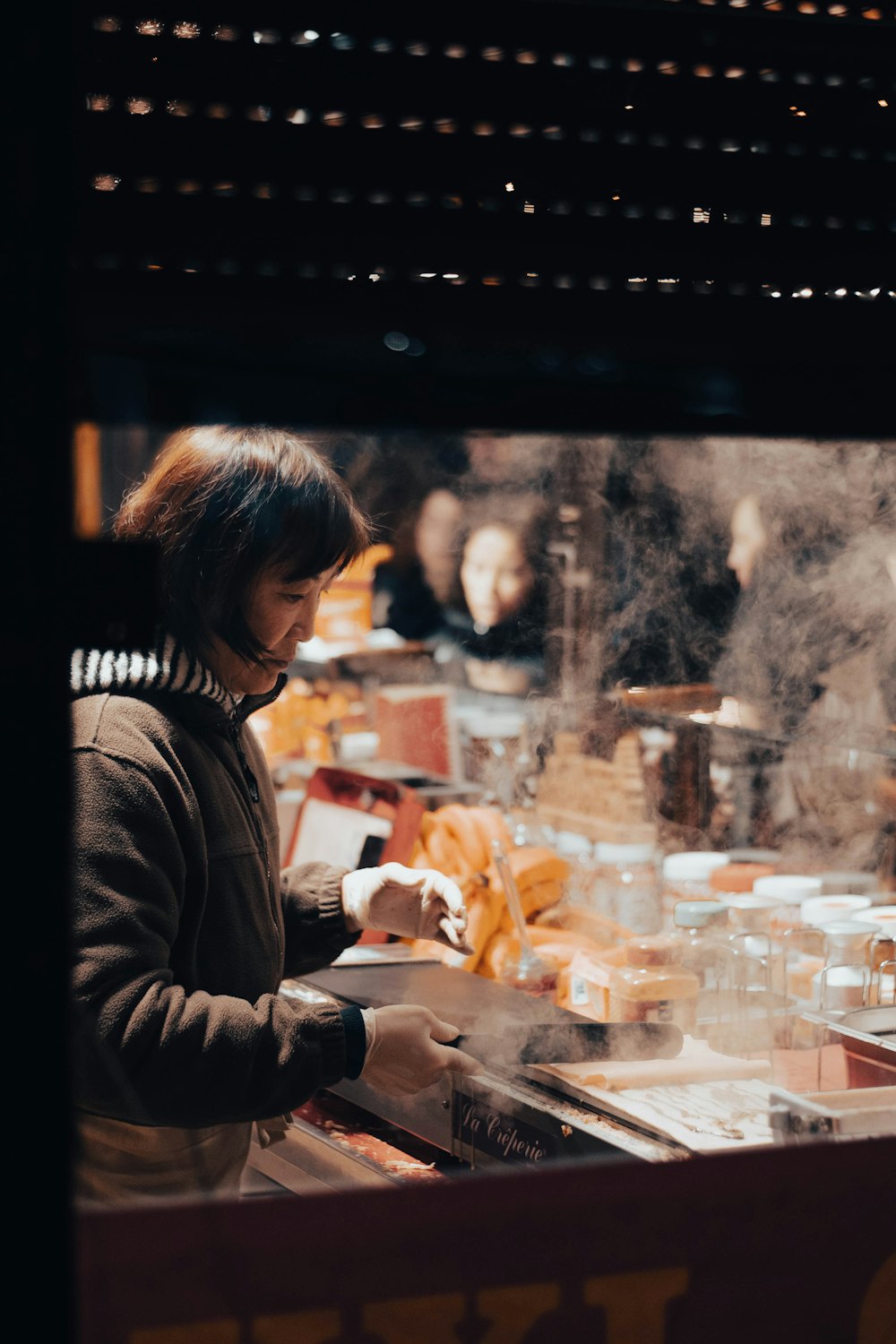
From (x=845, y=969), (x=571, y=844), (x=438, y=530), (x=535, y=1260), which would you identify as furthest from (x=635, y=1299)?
(x=438, y=530)

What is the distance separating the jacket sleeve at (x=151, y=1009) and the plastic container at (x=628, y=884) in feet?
3.96

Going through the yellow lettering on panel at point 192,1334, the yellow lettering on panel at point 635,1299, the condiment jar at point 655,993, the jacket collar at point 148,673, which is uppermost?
the jacket collar at point 148,673

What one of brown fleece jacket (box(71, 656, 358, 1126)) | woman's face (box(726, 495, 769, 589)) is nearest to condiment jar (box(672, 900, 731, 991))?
woman's face (box(726, 495, 769, 589))

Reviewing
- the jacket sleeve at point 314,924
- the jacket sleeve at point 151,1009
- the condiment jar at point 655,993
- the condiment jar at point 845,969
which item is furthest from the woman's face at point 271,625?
the condiment jar at point 845,969

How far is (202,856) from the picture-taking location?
1446 mm

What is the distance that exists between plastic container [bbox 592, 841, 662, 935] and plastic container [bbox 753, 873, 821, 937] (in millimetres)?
242

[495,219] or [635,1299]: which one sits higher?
[495,219]

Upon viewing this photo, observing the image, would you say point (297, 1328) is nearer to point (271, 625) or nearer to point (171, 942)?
point (171, 942)

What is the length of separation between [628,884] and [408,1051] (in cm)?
110

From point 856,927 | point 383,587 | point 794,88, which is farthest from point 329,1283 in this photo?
point 383,587

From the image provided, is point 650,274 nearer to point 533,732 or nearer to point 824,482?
point 824,482

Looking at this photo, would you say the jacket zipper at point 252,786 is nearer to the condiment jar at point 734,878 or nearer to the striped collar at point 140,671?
the striped collar at point 140,671

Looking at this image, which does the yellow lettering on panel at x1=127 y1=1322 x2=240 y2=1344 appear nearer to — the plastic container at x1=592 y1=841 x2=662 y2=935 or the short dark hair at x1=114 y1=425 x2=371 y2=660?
the short dark hair at x1=114 y1=425 x2=371 y2=660

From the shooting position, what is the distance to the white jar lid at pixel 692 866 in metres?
2.48
